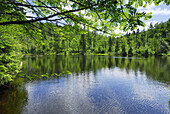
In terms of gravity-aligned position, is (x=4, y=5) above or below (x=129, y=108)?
above

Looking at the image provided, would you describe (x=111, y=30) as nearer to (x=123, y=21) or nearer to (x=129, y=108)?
(x=123, y=21)

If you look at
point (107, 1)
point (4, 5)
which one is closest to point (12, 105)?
point (4, 5)

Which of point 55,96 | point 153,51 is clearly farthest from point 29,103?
point 153,51

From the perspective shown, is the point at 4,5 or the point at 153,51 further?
the point at 153,51

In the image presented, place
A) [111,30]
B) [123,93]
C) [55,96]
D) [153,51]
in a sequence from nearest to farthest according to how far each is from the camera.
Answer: [111,30]
[55,96]
[123,93]
[153,51]

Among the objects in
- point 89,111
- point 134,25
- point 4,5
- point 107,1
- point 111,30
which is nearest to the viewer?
point 107,1

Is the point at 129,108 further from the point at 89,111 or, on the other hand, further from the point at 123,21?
the point at 123,21

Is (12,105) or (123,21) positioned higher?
(123,21)

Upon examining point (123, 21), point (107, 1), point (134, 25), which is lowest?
point (134, 25)

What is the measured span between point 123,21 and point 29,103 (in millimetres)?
14368

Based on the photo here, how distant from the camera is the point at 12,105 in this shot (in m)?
12.8

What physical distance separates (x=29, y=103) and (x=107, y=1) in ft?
48.0

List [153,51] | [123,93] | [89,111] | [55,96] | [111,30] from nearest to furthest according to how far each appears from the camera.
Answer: [111,30], [89,111], [55,96], [123,93], [153,51]

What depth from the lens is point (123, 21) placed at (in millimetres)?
3789
